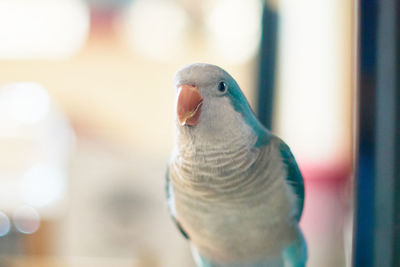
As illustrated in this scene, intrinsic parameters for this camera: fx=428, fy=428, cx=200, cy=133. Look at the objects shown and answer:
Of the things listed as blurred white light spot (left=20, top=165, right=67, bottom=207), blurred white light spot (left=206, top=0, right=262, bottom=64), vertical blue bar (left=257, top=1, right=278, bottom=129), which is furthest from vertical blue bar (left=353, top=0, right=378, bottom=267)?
blurred white light spot (left=20, top=165, right=67, bottom=207)

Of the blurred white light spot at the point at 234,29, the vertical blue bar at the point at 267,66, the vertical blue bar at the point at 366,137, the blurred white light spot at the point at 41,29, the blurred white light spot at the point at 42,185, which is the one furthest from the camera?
the blurred white light spot at the point at 41,29

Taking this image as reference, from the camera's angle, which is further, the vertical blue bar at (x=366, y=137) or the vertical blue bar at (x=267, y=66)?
the vertical blue bar at (x=267, y=66)

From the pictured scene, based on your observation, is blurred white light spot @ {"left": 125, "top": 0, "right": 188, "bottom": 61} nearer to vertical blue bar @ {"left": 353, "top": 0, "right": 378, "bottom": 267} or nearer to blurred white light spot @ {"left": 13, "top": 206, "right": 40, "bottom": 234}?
blurred white light spot @ {"left": 13, "top": 206, "right": 40, "bottom": 234}

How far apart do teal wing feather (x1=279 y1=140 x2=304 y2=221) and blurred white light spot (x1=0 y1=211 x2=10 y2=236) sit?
0.74 meters

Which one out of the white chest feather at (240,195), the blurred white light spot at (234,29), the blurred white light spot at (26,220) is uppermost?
the blurred white light spot at (234,29)

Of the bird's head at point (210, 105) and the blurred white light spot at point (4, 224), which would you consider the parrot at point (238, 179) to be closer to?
the bird's head at point (210, 105)

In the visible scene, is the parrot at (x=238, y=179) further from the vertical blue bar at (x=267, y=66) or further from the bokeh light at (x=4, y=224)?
the bokeh light at (x=4, y=224)

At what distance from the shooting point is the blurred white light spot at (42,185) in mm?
1115

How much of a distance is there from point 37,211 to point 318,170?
654 mm

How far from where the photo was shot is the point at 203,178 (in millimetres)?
298

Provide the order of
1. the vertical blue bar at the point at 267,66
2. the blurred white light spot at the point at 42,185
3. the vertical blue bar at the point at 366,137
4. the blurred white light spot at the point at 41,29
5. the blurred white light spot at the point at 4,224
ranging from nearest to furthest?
the vertical blue bar at the point at 366,137 → the vertical blue bar at the point at 267,66 → the blurred white light spot at the point at 4,224 → the blurred white light spot at the point at 42,185 → the blurred white light spot at the point at 41,29

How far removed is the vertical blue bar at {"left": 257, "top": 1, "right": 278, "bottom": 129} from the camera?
0.51m

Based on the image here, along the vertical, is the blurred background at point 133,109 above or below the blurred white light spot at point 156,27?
below

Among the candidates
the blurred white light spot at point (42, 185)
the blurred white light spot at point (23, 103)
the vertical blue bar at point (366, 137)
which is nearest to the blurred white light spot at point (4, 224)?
the blurred white light spot at point (42, 185)
